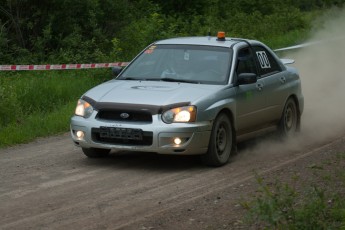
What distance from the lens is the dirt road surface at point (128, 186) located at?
8383 millimetres

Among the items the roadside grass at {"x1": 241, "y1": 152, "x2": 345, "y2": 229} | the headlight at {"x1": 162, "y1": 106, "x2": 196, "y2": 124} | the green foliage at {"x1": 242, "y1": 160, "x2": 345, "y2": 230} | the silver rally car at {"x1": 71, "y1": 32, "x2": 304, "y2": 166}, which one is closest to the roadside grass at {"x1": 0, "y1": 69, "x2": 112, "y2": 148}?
the silver rally car at {"x1": 71, "y1": 32, "x2": 304, "y2": 166}

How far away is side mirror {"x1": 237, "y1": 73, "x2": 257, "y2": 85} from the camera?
38.5 feet

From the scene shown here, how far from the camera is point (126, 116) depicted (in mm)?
10883

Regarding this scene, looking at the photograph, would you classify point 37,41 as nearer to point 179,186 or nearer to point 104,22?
point 104,22

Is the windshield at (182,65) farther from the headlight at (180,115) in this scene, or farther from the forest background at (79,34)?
the forest background at (79,34)

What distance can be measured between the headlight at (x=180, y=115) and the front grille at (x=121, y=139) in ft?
0.95

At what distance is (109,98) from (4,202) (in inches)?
97.9

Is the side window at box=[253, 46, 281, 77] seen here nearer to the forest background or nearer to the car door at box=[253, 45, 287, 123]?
the car door at box=[253, 45, 287, 123]

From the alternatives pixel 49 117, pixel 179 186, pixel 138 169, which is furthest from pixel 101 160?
pixel 49 117

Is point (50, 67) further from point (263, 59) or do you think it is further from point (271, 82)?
point (271, 82)

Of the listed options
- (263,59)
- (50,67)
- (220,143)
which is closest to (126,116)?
(220,143)

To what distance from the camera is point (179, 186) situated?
1002 cm

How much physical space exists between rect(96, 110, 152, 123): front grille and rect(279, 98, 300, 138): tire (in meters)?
3.12

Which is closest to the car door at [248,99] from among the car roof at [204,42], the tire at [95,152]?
the car roof at [204,42]
